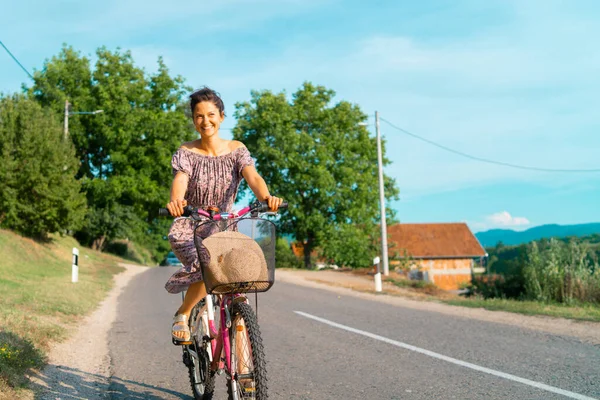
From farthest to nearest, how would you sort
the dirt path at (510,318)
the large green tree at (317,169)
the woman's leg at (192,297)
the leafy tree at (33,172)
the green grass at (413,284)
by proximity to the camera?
the large green tree at (317,169) → the leafy tree at (33,172) → the green grass at (413,284) → the dirt path at (510,318) → the woman's leg at (192,297)

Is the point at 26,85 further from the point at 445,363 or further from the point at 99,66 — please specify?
the point at 445,363

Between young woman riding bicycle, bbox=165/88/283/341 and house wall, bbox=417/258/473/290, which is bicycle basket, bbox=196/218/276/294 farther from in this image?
house wall, bbox=417/258/473/290

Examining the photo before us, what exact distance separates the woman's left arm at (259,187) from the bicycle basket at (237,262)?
16 cm

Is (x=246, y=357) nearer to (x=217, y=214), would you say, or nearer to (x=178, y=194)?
(x=217, y=214)

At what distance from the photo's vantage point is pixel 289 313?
33.8 feet

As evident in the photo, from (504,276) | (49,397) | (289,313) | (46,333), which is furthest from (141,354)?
(504,276)

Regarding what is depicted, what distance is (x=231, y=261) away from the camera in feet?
11.0

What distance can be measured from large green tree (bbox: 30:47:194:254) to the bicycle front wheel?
120 feet

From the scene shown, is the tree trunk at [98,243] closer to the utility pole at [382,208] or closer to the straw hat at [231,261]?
the utility pole at [382,208]

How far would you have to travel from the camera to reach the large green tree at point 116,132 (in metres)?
39.2

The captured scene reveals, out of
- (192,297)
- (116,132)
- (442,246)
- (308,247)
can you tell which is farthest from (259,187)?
(442,246)

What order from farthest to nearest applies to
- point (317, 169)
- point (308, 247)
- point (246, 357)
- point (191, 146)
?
point (308, 247)
point (317, 169)
point (191, 146)
point (246, 357)

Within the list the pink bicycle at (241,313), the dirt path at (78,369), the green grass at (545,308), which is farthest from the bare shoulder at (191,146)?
the green grass at (545,308)

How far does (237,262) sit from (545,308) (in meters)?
8.86
